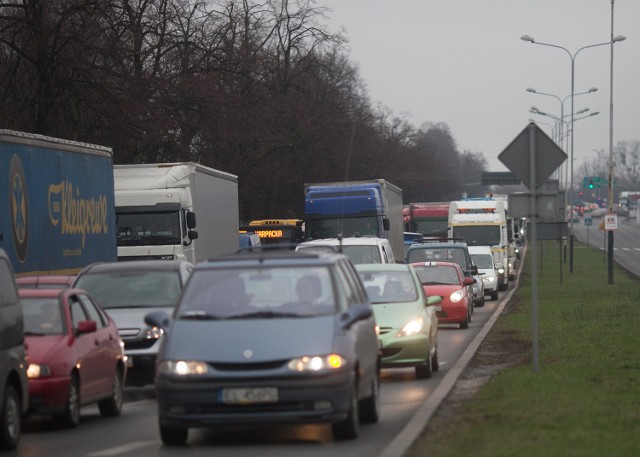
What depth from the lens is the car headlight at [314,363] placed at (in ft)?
36.2

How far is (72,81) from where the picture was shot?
35.8 metres

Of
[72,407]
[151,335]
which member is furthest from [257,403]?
[151,335]

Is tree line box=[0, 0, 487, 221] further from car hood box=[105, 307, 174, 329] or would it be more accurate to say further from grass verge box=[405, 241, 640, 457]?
car hood box=[105, 307, 174, 329]

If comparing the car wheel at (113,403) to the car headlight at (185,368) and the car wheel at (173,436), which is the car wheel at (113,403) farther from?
the car headlight at (185,368)

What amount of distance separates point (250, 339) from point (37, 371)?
2.73 metres

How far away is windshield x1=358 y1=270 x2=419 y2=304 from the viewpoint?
18.5 metres

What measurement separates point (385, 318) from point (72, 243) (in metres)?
7.59

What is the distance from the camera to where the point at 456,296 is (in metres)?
30.1

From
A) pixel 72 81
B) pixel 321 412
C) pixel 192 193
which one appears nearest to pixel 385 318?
pixel 321 412

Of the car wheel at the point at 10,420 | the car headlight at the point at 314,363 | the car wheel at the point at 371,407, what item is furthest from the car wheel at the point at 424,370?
the car wheel at the point at 10,420

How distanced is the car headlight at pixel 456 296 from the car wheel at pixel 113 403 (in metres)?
15.8

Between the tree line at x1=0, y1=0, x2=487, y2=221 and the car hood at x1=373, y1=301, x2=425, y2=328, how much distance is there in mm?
18878

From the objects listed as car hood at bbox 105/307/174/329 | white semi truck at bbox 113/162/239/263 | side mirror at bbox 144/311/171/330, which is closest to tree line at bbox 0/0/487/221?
white semi truck at bbox 113/162/239/263

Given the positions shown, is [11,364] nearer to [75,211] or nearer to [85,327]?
[85,327]
